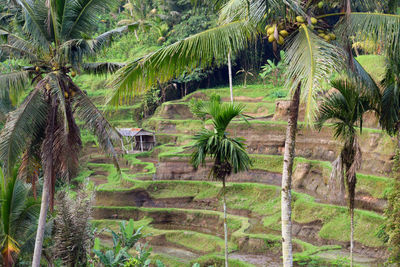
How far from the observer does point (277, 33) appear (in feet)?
21.2

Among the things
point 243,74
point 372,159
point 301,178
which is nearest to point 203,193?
point 301,178

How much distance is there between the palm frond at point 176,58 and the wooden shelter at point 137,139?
85.0ft

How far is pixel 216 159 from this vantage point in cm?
1286

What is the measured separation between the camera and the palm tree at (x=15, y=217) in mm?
10773

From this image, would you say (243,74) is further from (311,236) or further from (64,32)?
(64,32)

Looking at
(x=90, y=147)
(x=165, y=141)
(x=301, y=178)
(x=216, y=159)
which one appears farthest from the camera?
(x=90, y=147)

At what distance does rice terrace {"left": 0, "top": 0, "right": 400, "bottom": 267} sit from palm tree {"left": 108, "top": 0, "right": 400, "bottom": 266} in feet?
0.08

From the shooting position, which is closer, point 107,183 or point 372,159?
point 372,159

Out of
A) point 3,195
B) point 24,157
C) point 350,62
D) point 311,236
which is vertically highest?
point 350,62

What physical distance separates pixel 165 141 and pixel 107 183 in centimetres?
668

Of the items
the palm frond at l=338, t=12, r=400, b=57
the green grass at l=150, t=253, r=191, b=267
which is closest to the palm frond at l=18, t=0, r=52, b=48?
the palm frond at l=338, t=12, r=400, b=57

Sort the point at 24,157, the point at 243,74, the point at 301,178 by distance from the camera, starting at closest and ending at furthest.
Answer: the point at 24,157 → the point at 301,178 → the point at 243,74

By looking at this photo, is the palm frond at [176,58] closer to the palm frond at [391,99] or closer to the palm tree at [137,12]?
the palm frond at [391,99]

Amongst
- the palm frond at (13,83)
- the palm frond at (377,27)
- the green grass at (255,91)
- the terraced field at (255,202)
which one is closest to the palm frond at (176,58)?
the palm frond at (377,27)
